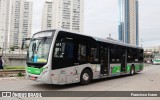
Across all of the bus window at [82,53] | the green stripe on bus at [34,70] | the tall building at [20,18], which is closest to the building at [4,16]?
the tall building at [20,18]

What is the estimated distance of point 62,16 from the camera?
51.9 m

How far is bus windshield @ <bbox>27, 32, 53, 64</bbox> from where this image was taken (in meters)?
9.49

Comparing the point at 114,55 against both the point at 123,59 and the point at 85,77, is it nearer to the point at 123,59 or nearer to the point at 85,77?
the point at 123,59

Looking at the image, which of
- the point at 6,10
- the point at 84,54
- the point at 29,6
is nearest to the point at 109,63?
the point at 84,54

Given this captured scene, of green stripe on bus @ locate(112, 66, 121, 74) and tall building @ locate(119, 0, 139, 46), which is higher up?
tall building @ locate(119, 0, 139, 46)

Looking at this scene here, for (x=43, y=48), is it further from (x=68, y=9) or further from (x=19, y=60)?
(x=68, y=9)

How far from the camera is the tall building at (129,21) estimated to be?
5944cm

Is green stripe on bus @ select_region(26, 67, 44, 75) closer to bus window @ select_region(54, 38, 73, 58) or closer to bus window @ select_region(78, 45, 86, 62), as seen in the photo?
bus window @ select_region(54, 38, 73, 58)

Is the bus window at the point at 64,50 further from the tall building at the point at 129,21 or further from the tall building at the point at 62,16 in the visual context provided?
the tall building at the point at 129,21

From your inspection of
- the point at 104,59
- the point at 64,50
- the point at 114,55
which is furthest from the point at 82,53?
the point at 114,55

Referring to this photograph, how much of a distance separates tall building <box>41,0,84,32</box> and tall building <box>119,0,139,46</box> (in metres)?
13.6

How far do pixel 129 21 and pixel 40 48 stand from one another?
56.4 meters

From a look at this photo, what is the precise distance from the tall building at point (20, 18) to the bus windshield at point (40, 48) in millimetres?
34364

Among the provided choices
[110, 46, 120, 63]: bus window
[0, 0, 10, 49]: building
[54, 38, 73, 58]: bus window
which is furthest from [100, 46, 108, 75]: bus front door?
[0, 0, 10, 49]: building
